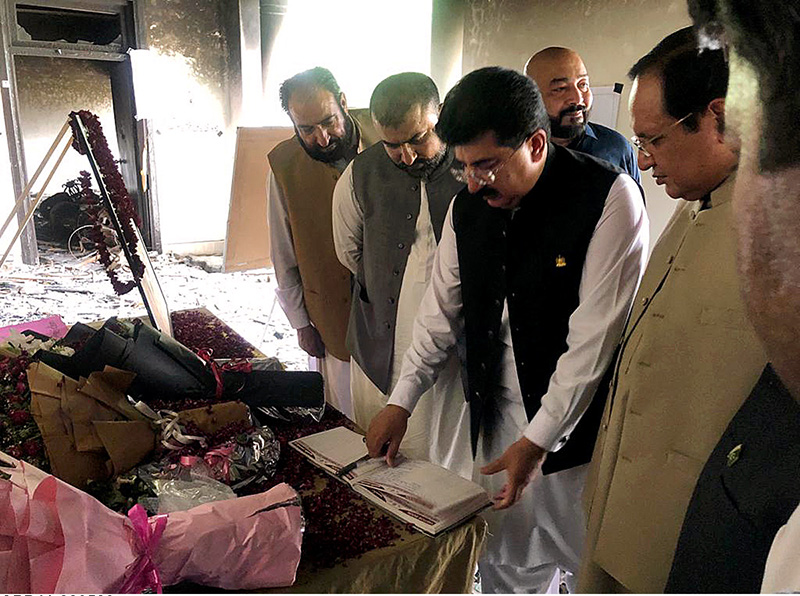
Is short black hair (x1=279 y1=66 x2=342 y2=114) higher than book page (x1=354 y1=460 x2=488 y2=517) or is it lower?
higher

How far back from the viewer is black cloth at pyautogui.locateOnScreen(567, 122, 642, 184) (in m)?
2.29

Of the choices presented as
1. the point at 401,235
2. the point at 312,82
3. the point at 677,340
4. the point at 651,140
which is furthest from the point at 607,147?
the point at 677,340

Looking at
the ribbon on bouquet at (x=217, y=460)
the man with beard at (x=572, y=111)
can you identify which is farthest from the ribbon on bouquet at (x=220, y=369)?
the man with beard at (x=572, y=111)

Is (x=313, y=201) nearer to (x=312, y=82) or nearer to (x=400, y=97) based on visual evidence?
(x=312, y=82)

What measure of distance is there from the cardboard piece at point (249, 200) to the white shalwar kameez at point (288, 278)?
140 cm

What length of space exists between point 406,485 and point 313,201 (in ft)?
4.65

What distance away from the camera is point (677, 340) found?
1024mm

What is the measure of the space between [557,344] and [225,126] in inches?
258

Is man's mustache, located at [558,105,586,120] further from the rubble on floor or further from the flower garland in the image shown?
the rubble on floor

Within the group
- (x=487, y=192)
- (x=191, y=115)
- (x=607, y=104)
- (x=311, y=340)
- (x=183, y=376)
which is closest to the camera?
(x=487, y=192)

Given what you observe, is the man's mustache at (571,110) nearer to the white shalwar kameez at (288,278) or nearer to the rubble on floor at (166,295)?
the white shalwar kameez at (288,278)

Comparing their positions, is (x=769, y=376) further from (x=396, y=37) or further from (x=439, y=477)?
(x=396, y=37)

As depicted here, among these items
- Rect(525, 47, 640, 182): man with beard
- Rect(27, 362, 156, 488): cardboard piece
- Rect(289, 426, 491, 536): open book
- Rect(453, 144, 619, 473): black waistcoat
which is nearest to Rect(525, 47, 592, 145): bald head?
Rect(525, 47, 640, 182): man with beard

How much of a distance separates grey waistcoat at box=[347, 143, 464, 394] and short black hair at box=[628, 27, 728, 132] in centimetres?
82
